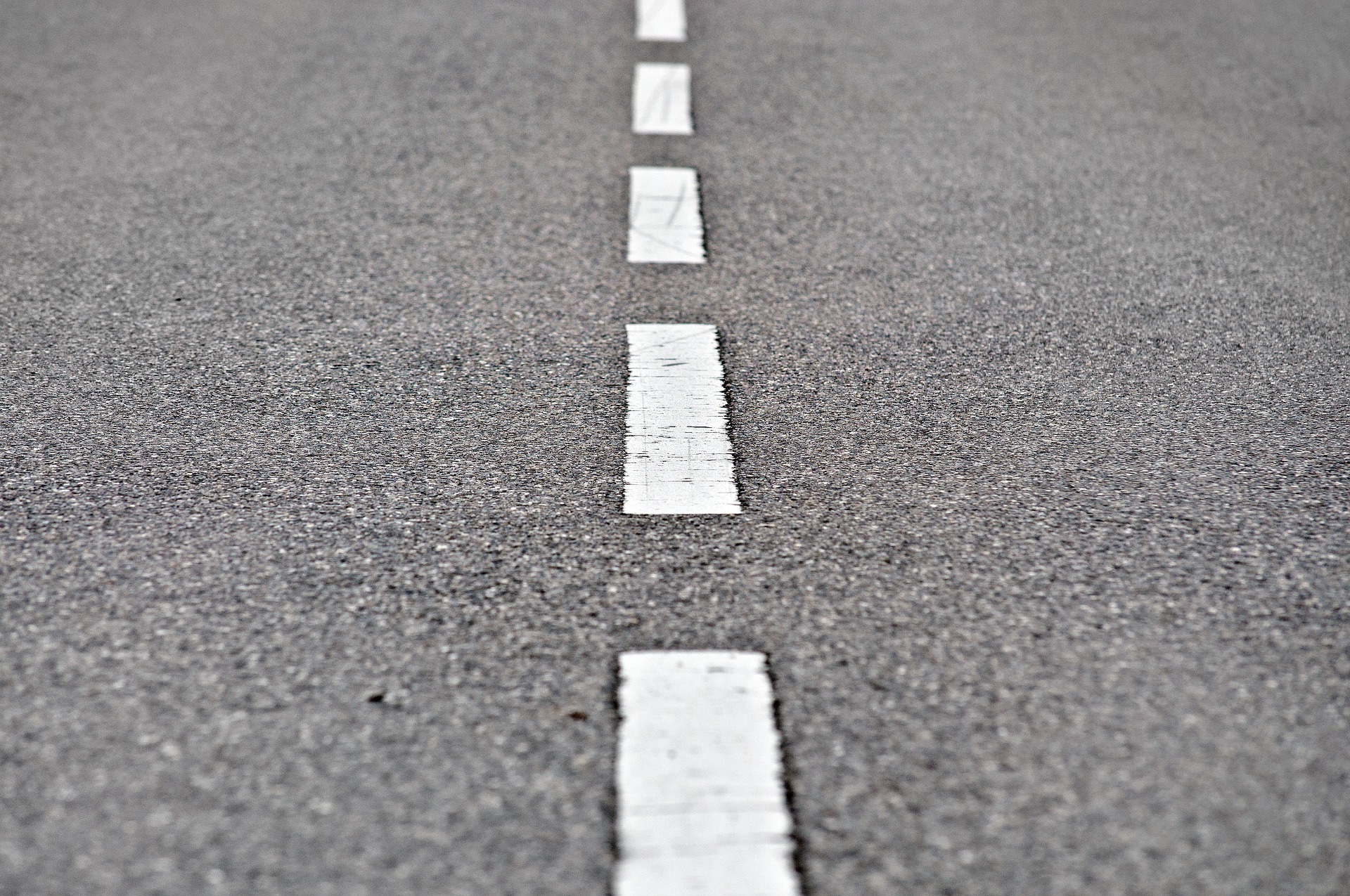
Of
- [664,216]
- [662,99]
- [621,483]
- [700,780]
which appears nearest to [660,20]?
[662,99]

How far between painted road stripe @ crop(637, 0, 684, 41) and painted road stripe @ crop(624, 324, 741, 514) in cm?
328

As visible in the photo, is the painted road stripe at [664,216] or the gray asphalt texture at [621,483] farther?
the painted road stripe at [664,216]

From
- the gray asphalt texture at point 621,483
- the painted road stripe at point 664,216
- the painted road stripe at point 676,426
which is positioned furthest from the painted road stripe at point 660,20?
the painted road stripe at point 676,426

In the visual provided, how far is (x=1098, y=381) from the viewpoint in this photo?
11.7ft

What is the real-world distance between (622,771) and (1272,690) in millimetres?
1178

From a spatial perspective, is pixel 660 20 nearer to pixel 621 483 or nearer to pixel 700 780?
pixel 621 483

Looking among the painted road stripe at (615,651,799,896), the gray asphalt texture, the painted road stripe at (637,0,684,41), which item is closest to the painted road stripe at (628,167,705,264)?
the gray asphalt texture

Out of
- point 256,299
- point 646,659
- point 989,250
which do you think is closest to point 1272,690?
point 646,659

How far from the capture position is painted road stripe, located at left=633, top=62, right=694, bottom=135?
18.0 ft

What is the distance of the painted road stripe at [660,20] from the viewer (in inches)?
263

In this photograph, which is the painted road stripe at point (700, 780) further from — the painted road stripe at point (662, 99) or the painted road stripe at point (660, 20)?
the painted road stripe at point (660, 20)

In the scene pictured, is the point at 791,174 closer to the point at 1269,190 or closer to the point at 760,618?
the point at 1269,190

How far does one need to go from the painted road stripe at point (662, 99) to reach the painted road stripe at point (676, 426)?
1.88 m

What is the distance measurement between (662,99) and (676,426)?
288cm
